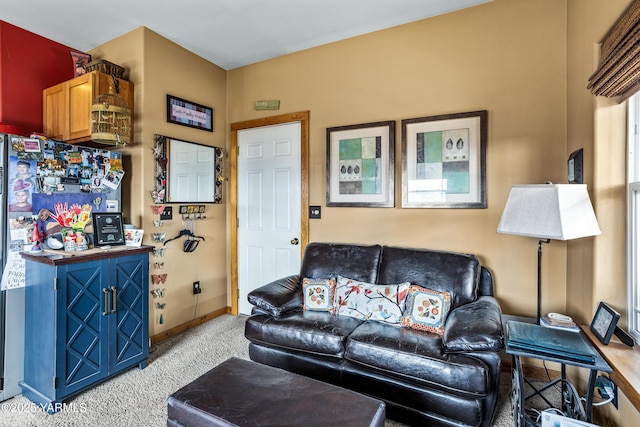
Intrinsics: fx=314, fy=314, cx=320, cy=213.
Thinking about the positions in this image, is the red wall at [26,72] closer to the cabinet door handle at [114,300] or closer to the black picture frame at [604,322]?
the cabinet door handle at [114,300]

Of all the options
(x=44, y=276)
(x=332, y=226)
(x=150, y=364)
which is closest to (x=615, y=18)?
(x=332, y=226)

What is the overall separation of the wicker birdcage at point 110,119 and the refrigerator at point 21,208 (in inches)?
8.4

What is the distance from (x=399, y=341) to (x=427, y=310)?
14.0 inches

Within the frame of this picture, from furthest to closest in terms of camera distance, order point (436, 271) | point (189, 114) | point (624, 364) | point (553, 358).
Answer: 1. point (189, 114)
2. point (436, 271)
3. point (553, 358)
4. point (624, 364)

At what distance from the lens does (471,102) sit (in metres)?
2.50

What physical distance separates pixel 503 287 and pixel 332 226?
1518 millimetres

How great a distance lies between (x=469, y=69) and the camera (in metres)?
2.51

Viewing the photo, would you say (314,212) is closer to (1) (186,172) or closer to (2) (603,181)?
(1) (186,172)

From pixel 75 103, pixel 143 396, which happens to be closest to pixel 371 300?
pixel 143 396

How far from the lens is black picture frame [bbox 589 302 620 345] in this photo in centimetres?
143

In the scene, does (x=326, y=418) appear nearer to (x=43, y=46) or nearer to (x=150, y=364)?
(x=150, y=364)

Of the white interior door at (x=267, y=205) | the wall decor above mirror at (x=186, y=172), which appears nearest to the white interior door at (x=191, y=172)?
the wall decor above mirror at (x=186, y=172)

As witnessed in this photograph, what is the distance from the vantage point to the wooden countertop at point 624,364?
1.15 m

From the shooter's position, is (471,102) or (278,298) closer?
(278,298)
